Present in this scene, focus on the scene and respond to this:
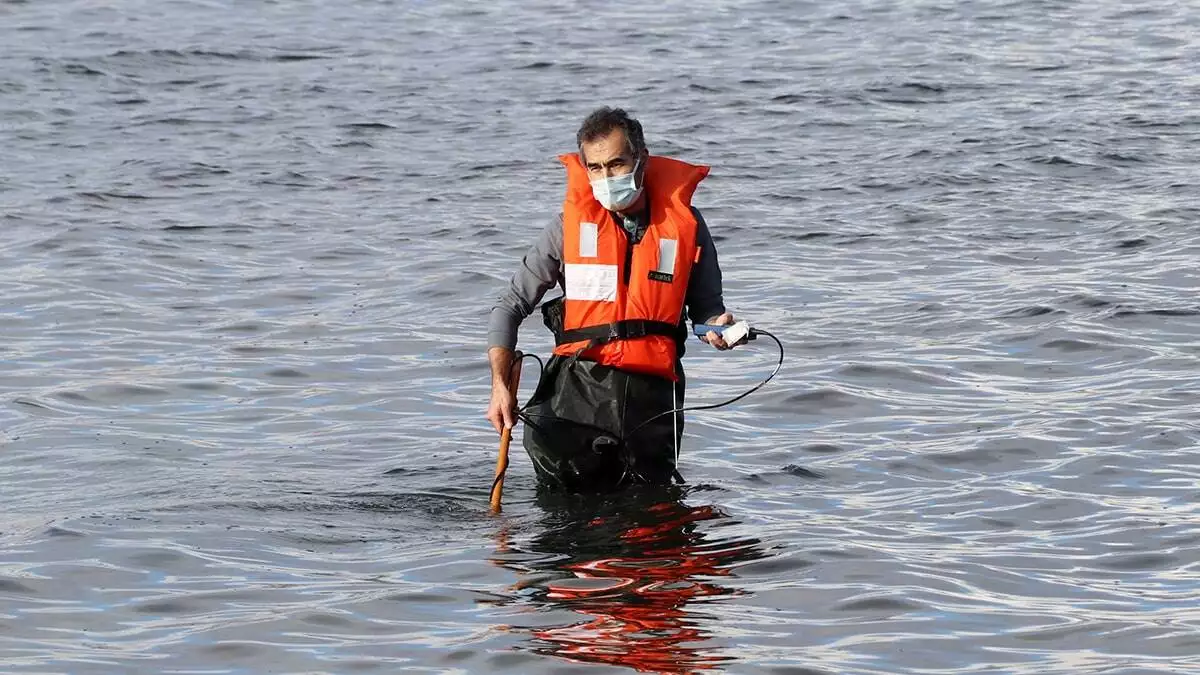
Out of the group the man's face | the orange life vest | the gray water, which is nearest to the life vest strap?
the orange life vest

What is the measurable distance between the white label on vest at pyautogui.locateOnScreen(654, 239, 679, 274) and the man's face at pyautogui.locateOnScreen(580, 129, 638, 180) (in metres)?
0.39

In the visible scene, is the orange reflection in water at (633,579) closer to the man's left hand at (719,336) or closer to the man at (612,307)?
the man at (612,307)

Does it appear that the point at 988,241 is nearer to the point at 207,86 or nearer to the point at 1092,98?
the point at 1092,98

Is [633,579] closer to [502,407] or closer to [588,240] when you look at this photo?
[502,407]

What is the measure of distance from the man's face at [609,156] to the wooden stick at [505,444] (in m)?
0.87

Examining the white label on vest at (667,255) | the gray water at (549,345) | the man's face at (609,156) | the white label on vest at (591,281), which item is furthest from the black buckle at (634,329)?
the gray water at (549,345)

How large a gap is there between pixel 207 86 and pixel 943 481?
1668 centimetres

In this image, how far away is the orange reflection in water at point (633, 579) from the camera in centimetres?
646

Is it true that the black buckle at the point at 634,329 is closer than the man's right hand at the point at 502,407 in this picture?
No

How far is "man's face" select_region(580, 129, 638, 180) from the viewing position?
7324 millimetres

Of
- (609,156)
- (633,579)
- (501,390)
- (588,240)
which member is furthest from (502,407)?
(609,156)

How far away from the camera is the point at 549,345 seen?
12094mm

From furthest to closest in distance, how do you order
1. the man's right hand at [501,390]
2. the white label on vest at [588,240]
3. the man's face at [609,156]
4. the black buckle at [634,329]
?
the black buckle at [634,329] < the white label on vest at [588,240] < the man's right hand at [501,390] < the man's face at [609,156]

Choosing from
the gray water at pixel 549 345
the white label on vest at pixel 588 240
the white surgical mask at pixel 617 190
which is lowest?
the gray water at pixel 549 345
